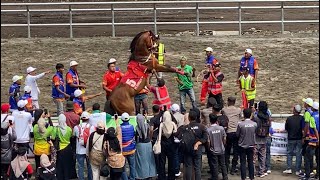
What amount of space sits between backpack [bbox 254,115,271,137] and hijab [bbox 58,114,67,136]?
3.74 m

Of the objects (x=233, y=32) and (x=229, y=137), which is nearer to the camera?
(x=229, y=137)

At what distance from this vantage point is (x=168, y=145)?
15320mm

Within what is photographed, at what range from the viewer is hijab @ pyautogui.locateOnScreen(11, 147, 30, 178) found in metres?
14.4

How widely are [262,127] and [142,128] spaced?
2405mm

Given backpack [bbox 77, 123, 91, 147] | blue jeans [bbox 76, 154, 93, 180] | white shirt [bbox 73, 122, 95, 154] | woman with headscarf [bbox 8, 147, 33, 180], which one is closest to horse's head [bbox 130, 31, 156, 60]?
white shirt [bbox 73, 122, 95, 154]

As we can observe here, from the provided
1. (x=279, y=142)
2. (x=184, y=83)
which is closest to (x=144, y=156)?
(x=279, y=142)

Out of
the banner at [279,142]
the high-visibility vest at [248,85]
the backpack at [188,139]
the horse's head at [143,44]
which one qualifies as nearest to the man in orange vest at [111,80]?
the horse's head at [143,44]

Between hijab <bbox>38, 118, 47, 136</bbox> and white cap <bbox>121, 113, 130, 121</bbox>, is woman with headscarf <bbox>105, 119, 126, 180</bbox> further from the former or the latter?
hijab <bbox>38, 118, 47, 136</bbox>

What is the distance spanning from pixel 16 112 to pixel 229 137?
4.21 meters

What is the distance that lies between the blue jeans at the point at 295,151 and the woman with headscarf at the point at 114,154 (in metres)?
3.52

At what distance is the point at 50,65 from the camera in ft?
78.7

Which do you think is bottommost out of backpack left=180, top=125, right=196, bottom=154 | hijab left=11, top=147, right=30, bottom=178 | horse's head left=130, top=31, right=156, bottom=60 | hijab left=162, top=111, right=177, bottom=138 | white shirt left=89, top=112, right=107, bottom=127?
hijab left=11, top=147, right=30, bottom=178

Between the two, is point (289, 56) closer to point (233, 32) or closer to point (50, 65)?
point (233, 32)

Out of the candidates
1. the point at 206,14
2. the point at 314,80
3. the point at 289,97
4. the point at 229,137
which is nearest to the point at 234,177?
the point at 229,137
